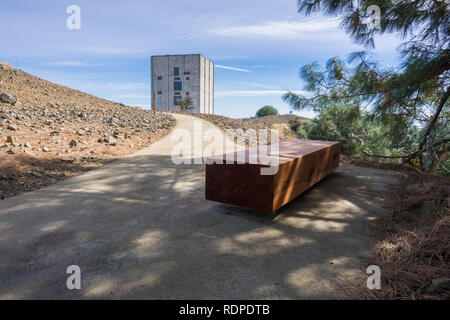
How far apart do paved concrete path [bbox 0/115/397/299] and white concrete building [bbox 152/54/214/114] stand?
4039cm

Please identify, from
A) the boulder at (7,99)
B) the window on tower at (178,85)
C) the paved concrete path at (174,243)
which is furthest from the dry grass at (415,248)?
the window on tower at (178,85)

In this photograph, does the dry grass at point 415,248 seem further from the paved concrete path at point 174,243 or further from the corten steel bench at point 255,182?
the corten steel bench at point 255,182

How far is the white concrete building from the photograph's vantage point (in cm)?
4403

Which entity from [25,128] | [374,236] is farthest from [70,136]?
[374,236]

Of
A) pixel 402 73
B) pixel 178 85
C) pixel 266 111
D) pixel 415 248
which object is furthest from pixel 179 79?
pixel 415 248

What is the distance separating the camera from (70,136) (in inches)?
316

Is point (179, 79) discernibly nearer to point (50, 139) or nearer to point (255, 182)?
point (50, 139)

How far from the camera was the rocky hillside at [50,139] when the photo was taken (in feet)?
16.6

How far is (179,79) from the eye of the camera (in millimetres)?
44625

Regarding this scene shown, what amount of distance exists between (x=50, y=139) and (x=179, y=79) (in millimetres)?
39584

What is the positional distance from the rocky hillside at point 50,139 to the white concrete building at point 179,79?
32.3 meters
